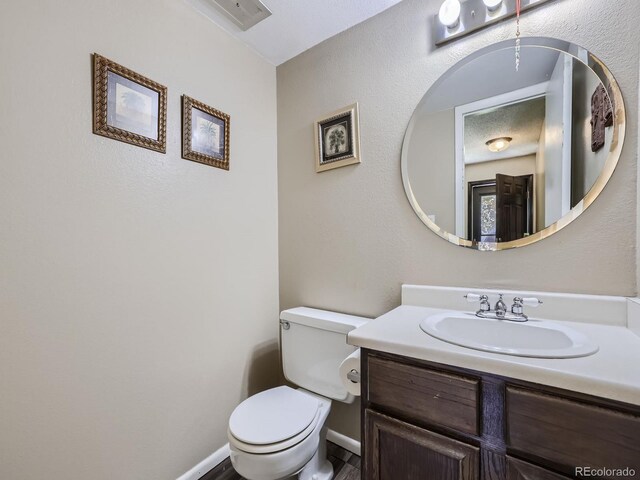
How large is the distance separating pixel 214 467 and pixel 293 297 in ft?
3.07

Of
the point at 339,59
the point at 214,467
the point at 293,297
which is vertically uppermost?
the point at 339,59

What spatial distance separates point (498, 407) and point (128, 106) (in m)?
1.62

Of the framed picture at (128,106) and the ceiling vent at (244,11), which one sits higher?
the ceiling vent at (244,11)

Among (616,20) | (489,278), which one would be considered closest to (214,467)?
(489,278)

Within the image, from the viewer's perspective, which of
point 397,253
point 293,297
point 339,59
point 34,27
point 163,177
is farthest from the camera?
point 293,297

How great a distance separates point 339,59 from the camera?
5.11 ft

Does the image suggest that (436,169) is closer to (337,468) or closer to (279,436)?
(279,436)

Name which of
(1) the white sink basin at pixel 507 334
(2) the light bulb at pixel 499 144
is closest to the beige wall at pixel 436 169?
(2) the light bulb at pixel 499 144

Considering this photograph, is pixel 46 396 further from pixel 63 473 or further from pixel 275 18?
pixel 275 18

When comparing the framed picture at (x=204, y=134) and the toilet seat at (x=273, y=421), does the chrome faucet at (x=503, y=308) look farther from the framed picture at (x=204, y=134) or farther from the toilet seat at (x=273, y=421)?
the framed picture at (x=204, y=134)

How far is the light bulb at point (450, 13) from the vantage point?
116 centimetres
